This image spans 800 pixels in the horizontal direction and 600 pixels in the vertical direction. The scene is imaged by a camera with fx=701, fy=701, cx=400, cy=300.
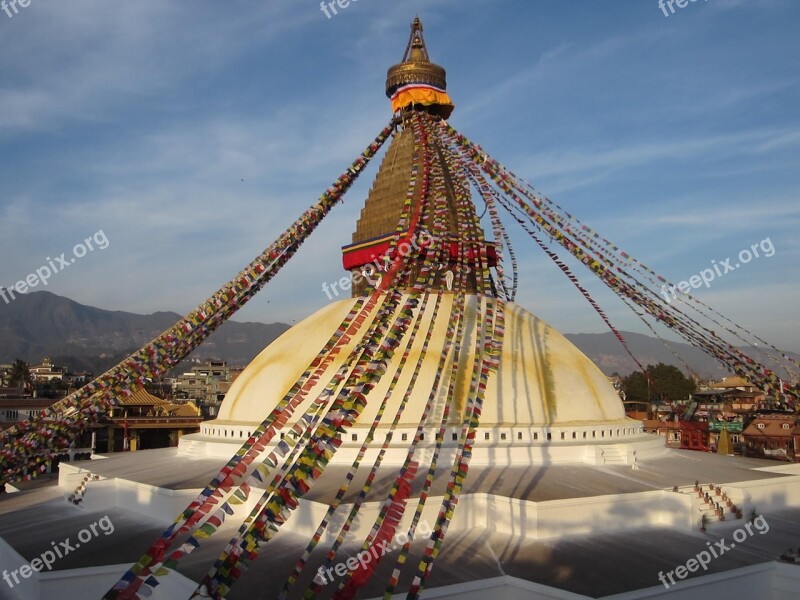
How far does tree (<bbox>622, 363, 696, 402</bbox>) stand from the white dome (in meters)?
36.4

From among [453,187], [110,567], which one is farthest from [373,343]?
[453,187]

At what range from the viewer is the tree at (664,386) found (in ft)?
164

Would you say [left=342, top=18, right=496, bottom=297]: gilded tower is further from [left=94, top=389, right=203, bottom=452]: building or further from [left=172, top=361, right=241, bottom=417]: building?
[left=172, top=361, right=241, bottom=417]: building

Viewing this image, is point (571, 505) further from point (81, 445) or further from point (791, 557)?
point (81, 445)

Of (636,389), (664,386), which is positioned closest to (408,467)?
(664,386)

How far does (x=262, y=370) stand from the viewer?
48.1ft

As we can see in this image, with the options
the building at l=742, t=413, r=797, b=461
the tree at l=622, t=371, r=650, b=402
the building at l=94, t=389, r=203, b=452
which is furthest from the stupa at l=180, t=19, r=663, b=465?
the tree at l=622, t=371, r=650, b=402

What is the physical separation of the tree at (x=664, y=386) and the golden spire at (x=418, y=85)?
120ft

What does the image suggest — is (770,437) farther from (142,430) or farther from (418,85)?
(142,430)

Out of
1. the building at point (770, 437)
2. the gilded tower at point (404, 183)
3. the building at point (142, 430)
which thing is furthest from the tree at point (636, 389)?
the gilded tower at point (404, 183)

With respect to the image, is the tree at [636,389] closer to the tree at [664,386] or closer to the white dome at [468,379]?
the tree at [664,386]

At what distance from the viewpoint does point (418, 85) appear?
1666 cm

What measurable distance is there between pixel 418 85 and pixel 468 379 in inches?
299

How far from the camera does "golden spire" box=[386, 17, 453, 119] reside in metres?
16.6
